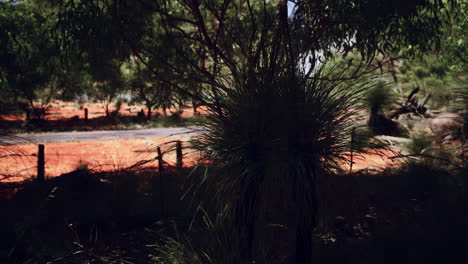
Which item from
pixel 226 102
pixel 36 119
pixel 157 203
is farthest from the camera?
pixel 36 119

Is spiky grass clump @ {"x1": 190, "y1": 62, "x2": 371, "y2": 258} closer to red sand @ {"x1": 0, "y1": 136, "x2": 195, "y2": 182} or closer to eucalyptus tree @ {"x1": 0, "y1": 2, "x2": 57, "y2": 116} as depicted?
eucalyptus tree @ {"x1": 0, "y1": 2, "x2": 57, "y2": 116}

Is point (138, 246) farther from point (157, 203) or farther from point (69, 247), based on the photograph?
point (157, 203)

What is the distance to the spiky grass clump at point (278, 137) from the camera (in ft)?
9.27

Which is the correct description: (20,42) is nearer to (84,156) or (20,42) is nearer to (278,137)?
(84,156)

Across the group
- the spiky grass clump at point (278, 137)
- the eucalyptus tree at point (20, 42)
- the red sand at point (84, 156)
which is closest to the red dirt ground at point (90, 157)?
the red sand at point (84, 156)

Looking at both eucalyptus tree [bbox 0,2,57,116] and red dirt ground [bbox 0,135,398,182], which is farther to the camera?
red dirt ground [bbox 0,135,398,182]

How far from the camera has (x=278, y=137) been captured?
9.43 ft

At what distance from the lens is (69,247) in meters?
4.28

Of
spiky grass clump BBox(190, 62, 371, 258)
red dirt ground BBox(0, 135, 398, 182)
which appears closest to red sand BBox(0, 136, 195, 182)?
red dirt ground BBox(0, 135, 398, 182)

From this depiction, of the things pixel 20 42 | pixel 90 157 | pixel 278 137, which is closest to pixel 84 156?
pixel 90 157

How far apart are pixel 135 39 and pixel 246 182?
4.26m

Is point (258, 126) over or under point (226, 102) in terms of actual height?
under

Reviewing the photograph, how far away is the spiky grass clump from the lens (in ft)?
9.27

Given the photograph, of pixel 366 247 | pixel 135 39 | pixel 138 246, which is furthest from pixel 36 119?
pixel 366 247
